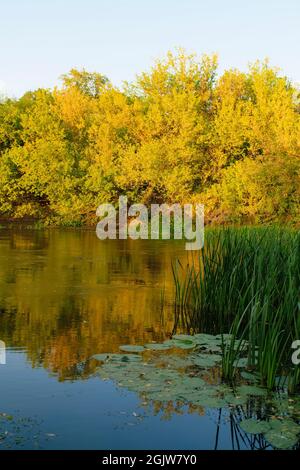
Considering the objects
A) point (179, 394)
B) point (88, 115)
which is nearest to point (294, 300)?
point (179, 394)

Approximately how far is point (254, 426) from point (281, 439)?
292mm

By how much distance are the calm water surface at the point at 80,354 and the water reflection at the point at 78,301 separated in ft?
0.05

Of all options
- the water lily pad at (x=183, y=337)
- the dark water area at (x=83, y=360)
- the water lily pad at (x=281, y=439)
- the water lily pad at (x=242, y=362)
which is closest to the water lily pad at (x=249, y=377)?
the water lily pad at (x=242, y=362)

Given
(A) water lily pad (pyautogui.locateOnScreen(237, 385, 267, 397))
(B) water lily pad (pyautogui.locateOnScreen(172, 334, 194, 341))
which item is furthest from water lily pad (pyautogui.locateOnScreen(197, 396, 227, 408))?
(B) water lily pad (pyautogui.locateOnScreen(172, 334, 194, 341))

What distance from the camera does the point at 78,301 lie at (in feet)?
36.6

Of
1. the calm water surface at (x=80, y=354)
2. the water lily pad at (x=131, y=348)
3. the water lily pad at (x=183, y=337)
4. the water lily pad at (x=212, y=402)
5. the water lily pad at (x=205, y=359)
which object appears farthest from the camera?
the water lily pad at (x=183, y=337)

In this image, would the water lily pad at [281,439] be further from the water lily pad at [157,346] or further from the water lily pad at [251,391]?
the water lily pad at [157,346]

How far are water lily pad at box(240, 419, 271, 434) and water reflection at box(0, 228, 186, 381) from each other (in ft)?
6.73

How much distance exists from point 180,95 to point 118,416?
2695 cm

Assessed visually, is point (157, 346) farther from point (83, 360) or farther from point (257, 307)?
point (257, 307)

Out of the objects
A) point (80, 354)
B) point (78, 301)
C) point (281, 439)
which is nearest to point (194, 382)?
point (281, 439)

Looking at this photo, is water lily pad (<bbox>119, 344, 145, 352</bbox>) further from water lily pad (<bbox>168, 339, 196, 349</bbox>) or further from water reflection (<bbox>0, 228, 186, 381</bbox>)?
water lily pad (<bbox>168, 339, 196, 349</bbox>)

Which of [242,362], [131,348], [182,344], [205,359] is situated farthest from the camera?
[182,344]

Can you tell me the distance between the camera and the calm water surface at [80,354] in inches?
199
